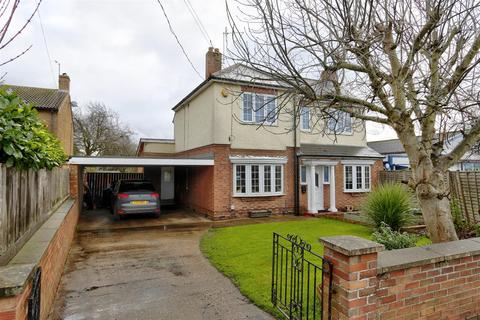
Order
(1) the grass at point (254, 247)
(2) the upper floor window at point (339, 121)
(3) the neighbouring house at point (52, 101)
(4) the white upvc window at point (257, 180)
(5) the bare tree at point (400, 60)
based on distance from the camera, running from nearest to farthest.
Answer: (5) the bare tree at point (400, 60), (1) the grass at point (254, 247), (2) the upper floor window at point (339, 121), (4) the white upvc window at point (257, 180), (3) the neighbouring house at point (52, 101)

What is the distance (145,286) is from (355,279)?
3.52 m

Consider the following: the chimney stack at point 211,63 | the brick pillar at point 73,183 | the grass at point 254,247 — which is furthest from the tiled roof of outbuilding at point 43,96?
the grass at point 254,247

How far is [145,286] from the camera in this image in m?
4.71

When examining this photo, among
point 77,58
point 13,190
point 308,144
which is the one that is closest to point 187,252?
point 13,190

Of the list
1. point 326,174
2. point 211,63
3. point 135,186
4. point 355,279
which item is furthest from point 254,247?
point 211,63

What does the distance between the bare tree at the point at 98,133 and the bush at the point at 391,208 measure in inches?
1060

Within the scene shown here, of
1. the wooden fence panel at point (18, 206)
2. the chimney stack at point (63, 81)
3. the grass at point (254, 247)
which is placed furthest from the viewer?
the chimney stack at point (63, 81)

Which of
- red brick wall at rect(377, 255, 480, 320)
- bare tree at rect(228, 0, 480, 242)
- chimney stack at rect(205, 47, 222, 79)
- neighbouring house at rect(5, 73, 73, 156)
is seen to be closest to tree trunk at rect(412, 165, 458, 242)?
bare tree at rect(228, 0, 480, 242)

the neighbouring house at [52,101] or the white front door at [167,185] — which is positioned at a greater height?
the neighbouring house at [52,101]

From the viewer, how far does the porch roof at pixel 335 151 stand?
44.3ft

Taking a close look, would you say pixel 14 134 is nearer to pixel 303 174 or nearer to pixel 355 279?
pixel 355 279

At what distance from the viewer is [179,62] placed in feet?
26.3

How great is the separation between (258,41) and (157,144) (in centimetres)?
1573

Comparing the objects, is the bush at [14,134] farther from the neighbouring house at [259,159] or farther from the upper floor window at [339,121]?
the neighbouring house at [259,159]
